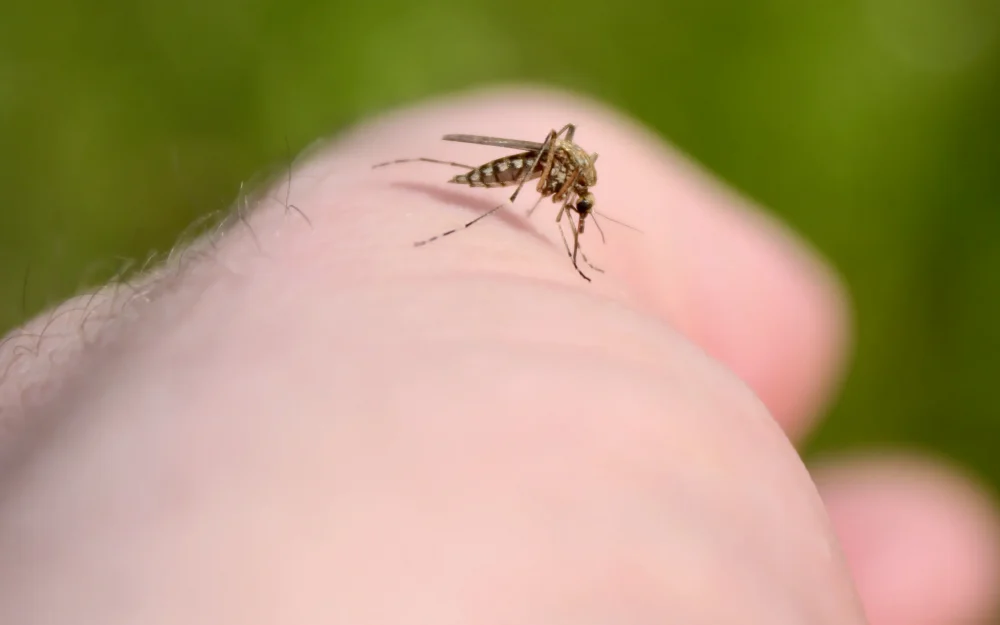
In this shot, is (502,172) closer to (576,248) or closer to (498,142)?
(498,142)

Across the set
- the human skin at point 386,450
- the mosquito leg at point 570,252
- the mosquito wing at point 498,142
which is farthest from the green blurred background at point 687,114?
the human skin at point 386,450

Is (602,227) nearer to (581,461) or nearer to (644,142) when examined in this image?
(644,142)

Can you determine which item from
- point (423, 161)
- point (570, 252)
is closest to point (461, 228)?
point (570, 252)

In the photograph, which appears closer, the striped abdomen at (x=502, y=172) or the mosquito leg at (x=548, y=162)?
the striped abdomen at (x=502, y=172)

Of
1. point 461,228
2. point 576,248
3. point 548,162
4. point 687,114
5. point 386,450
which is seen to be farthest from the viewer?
point 687,114

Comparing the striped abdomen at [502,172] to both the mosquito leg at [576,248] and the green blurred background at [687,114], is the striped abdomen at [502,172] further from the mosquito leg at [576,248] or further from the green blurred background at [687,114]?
the green blurred background at [687,114]

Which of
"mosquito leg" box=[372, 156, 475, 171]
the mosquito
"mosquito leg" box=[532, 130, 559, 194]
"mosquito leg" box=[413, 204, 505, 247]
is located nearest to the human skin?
"mosquito leg" box=[413, 204, 505, 247]
